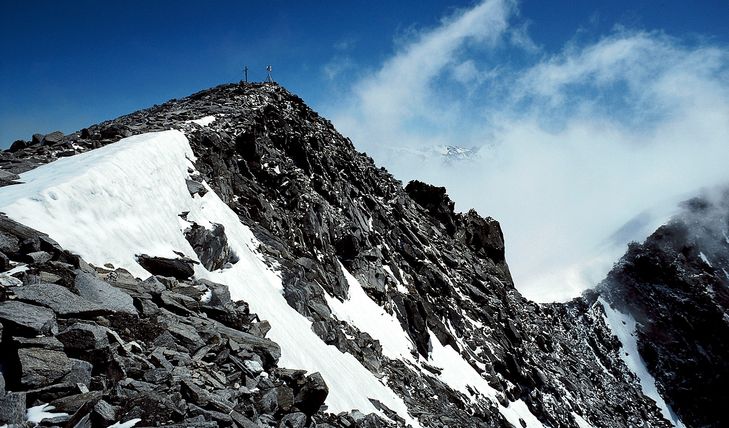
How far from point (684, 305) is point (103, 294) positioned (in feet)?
432

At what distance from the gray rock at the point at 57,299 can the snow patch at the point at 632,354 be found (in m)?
106

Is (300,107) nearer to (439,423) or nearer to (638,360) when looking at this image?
(439,423)

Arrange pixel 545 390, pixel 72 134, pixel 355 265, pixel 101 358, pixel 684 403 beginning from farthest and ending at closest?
pixel 684 403, pixel 545 390, pixel 355 265, pixel 72 134, pixel 101 358

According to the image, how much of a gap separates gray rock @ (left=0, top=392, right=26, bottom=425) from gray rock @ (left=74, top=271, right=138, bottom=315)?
264 cm

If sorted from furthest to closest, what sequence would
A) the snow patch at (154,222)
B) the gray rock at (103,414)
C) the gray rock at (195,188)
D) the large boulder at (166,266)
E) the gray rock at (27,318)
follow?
the gray rock at (195,188)
the large boulder at (166,266)
the snow patch at (154,222)
the gray rock at (27,318)
the gray rock at (103,414)

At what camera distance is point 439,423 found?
63.9 ft

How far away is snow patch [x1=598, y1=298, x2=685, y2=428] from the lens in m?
88.4

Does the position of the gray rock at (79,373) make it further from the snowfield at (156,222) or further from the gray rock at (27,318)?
the snowfield at (156,222)

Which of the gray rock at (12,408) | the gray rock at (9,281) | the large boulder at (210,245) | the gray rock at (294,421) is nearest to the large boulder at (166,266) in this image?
the large boulder at (210,245)

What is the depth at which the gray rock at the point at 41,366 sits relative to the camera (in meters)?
5.75

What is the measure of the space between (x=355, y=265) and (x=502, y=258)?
3622cm

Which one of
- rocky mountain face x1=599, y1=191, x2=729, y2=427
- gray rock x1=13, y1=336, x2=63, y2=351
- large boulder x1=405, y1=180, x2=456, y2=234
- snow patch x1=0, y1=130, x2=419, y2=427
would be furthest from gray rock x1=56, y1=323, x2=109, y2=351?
rocky mountain face x1=599, y1=191, x2=729, y2=427

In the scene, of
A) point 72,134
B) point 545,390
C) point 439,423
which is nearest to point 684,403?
point 545,390

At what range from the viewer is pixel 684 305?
344 feet
